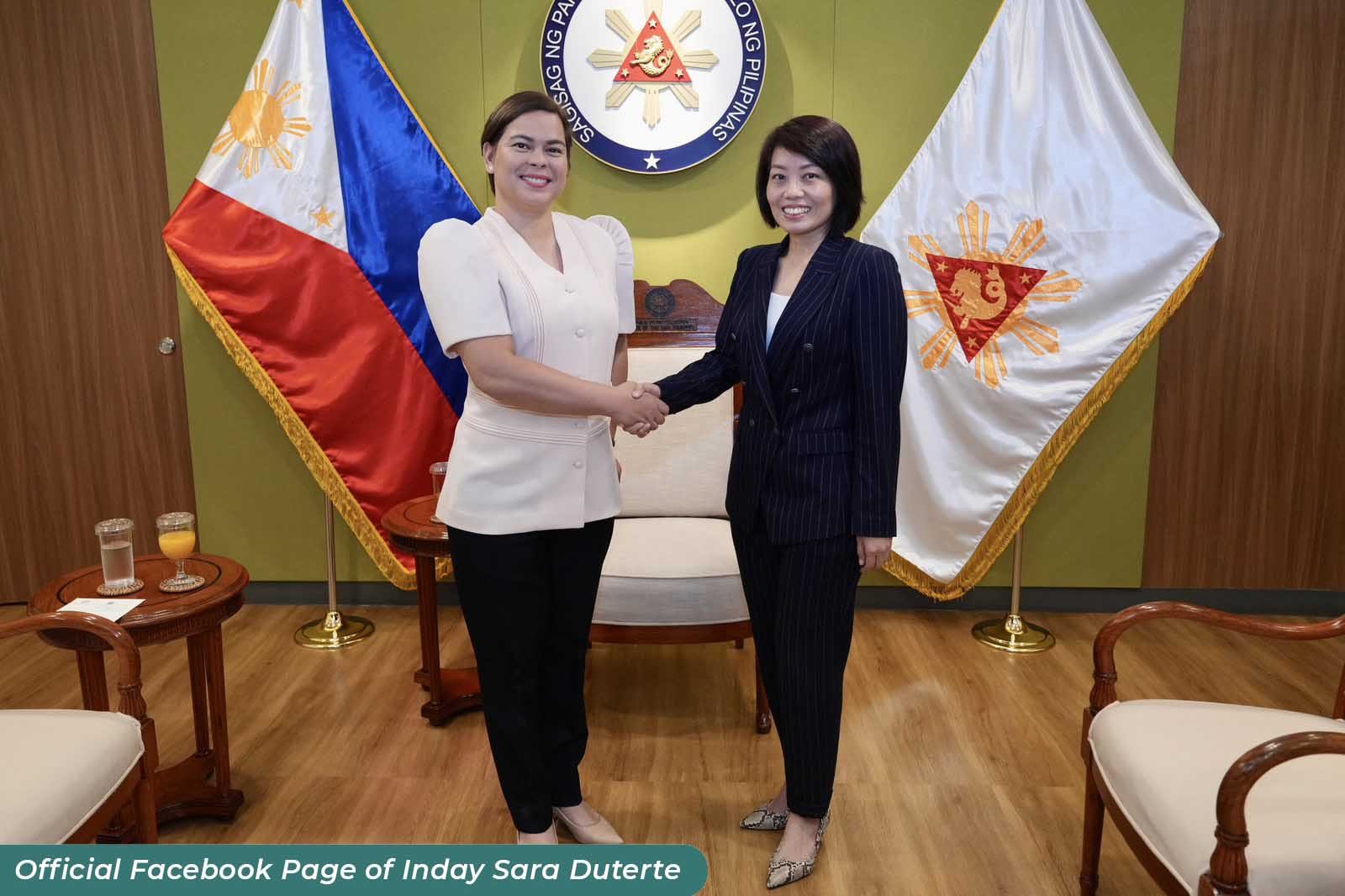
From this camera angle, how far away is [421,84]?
3.16 m

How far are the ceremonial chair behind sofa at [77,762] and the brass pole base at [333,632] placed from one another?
4.28ft

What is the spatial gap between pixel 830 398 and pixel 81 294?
2.82 meters

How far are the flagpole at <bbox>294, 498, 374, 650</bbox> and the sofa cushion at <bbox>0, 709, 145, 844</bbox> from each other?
1.50m

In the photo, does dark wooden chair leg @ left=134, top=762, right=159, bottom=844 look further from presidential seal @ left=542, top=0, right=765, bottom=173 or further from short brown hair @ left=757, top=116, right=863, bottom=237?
presidential seal @ left=542, top=0, right=765, bottom=173

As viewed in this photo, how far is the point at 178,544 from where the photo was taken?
205cm

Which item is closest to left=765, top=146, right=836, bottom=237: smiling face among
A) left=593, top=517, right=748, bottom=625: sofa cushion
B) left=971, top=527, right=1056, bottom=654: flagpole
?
left=593, top=517, right=748, bottom=625: sofa cushion

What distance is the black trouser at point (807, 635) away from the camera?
1814 millimetres

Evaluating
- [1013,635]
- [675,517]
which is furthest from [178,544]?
[1013,635]

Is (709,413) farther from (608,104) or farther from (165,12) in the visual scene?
(165,12)

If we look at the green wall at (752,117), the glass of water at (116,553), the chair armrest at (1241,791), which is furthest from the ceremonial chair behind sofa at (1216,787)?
the glass of water at (116,553)

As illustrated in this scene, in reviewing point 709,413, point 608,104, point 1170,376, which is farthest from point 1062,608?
point 608,104

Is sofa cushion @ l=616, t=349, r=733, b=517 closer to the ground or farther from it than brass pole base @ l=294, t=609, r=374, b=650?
farther from it

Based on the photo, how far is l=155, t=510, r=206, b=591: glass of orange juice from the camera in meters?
2.02

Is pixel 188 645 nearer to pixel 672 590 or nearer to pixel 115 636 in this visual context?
pixel 115 636
